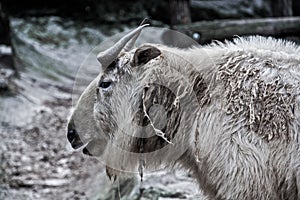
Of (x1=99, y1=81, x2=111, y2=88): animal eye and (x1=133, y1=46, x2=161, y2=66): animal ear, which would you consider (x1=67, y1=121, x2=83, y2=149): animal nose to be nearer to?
(x1=99, y1=81, x2=111, y2=88): animal eye

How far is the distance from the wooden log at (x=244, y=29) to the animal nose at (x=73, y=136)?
226 inches

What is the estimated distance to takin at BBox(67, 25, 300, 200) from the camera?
3.80 meters

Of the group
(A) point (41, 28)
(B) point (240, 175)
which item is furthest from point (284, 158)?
(A) point (41, 28)

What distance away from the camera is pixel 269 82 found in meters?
3.93

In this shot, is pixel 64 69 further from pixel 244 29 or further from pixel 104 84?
pixel 104 84

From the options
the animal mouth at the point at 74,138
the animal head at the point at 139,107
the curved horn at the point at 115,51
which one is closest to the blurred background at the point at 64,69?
the animal head at the point at 139,107

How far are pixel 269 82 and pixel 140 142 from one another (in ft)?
3.31

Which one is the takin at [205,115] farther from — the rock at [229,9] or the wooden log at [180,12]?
the rock at [229,9]

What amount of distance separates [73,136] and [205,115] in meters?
1.02

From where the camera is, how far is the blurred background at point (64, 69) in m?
7.55

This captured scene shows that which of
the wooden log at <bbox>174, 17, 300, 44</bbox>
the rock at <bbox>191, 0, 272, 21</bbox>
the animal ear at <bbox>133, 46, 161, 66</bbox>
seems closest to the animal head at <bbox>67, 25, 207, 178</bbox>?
the animal ear at <bbox>133, 46, 161, 66</bbox>

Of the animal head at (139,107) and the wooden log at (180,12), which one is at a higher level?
the animal head at (139,107)

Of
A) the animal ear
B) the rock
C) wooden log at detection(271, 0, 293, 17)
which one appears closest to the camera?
the animal ear

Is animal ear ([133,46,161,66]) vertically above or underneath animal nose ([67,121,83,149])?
above
